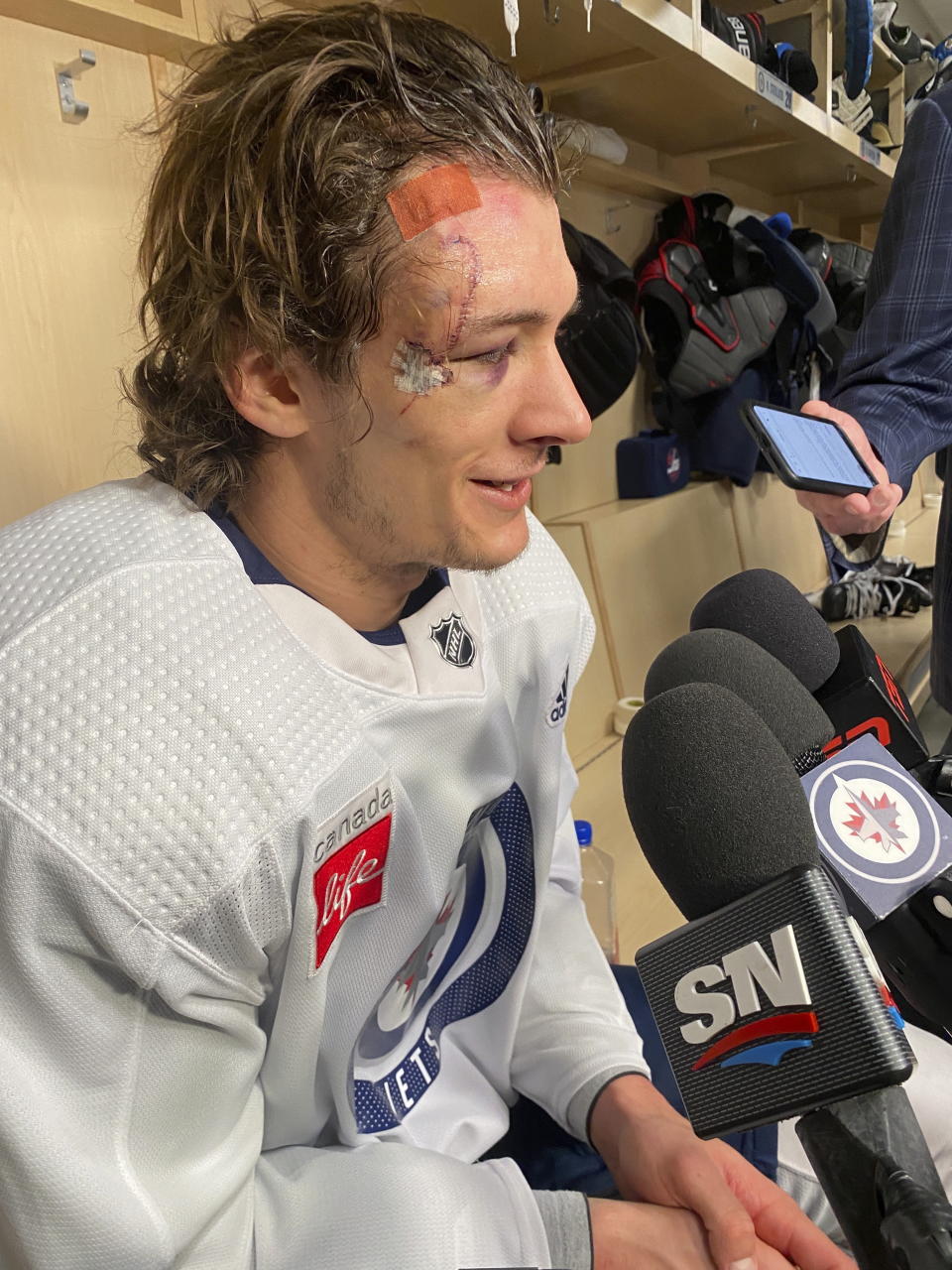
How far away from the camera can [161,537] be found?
530mm

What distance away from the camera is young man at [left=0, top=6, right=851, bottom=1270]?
0.45 metres

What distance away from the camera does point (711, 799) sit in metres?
0.43

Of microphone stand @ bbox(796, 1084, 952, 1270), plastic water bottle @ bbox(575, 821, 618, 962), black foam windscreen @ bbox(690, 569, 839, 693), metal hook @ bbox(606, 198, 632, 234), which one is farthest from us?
metal hook @ bbox(606, 198, 632, 234)

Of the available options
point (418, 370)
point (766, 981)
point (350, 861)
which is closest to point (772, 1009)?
point (766, 981)

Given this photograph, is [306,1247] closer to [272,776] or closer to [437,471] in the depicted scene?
[272,776]

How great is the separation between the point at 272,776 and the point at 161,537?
6.3 inches

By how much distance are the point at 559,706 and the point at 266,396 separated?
0.34m

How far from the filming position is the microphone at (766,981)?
1.03 feet

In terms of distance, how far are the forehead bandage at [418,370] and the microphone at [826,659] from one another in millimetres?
261

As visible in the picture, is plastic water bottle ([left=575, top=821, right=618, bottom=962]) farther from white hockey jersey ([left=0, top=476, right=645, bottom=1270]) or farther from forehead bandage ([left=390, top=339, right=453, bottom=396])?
forehead bandage ([left=390, top=339, right=453, bottom=396])

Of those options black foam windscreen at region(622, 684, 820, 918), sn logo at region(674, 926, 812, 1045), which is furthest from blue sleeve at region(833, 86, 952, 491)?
sn logo at region(674, 926, 812, 1045)

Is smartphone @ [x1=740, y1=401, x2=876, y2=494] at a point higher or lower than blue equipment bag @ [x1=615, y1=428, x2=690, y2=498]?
higher

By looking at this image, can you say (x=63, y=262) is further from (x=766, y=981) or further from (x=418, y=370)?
(x=766, y=981)

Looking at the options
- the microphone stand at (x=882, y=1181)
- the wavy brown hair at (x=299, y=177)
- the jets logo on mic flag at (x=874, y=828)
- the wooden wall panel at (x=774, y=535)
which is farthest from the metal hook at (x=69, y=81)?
the wooden wall panel at (x=774, y=535)
